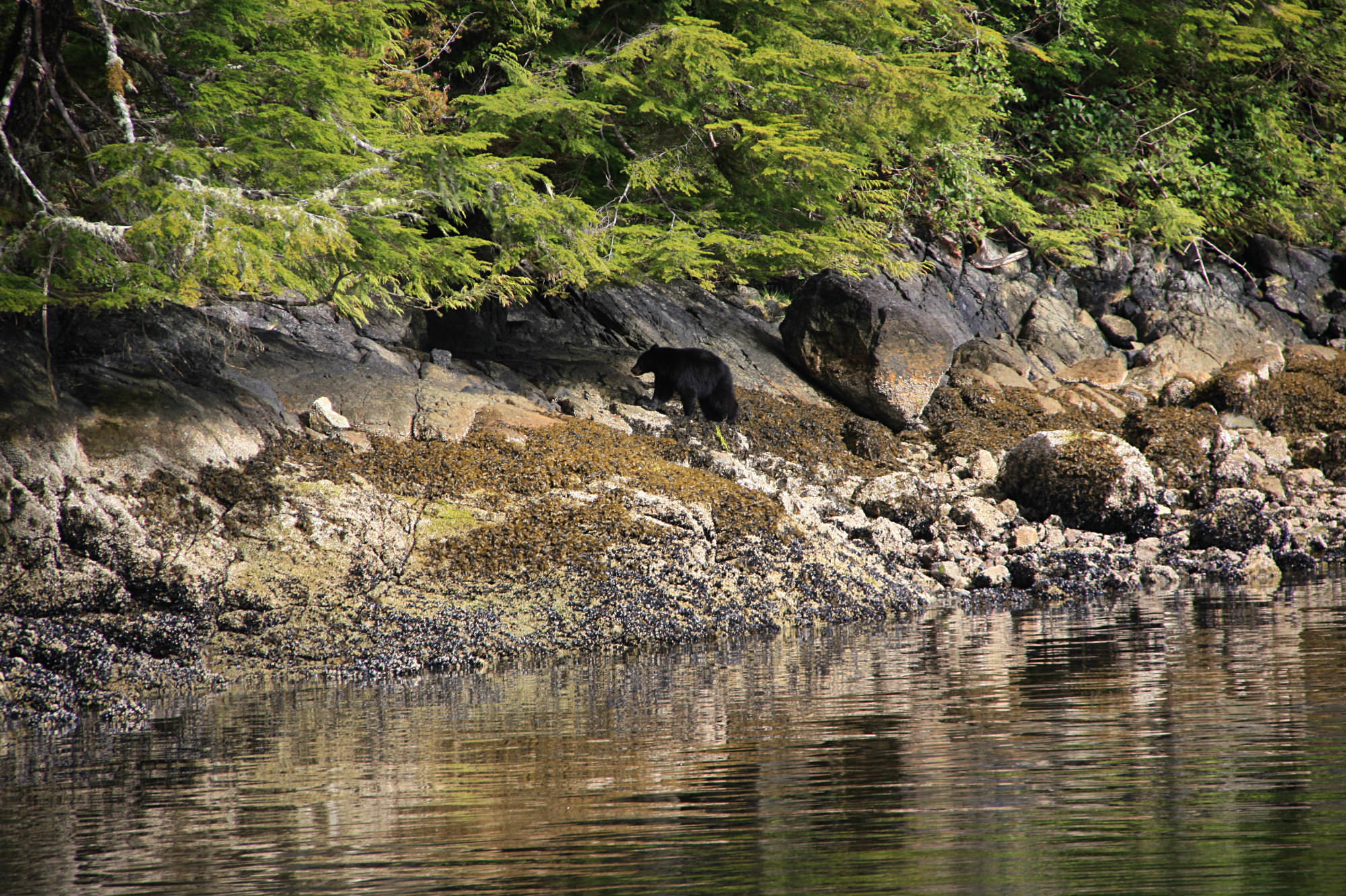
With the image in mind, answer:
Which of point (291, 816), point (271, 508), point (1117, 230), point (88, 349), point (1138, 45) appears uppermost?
point (1138, 45)

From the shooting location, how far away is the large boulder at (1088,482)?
42.5 ft

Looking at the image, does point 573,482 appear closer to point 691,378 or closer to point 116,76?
point 691,378

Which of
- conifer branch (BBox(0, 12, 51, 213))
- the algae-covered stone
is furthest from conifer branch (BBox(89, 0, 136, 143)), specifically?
the algae-covered stone

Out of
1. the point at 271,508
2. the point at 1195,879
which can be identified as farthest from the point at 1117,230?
the point at 1195,879

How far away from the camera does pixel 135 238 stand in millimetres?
8047

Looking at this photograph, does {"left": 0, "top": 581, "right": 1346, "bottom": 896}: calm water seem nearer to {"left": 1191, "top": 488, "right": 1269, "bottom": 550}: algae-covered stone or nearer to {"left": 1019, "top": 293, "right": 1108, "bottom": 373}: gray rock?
{"left": 1191, "top": 488, "right": 1269, "bottom": 550}: algae-covered stone

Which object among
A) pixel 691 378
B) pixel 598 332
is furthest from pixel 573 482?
pixel 598 332

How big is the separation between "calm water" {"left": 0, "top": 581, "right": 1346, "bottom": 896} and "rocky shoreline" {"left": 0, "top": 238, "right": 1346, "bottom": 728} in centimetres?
118

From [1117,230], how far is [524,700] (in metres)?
16.2

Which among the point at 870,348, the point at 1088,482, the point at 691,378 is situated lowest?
the point at 1088,482

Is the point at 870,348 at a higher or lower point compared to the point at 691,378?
higher

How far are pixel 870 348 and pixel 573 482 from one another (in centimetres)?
610

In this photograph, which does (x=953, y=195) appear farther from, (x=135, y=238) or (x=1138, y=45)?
(x=135, y=238)

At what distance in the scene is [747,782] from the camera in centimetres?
486
